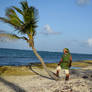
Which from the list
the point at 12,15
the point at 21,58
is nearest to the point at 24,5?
the point at 12,15

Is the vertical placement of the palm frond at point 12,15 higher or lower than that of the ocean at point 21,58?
higher

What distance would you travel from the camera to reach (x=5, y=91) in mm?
7039

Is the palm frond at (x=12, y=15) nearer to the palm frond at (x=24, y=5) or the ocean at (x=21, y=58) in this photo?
the palm frond at (x=24, y=5)

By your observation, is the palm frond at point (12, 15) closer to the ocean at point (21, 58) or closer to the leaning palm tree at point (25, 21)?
the leaning palm tree at point (25, 21)

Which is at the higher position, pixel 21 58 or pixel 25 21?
pixel 25 21

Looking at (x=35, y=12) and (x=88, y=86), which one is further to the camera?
(x=35, y=12)

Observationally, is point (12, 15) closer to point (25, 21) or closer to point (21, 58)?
point (25, 21)

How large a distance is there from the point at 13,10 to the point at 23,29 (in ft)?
4.58

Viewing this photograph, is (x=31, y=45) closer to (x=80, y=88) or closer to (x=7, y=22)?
(x=7, y=22)

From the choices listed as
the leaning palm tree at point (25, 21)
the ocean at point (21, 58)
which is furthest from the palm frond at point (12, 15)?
the ocean at point (21, 58)

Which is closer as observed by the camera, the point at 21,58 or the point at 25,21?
the point at 25,21

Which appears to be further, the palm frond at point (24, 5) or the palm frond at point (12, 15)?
the palm frond at point (24, 5)

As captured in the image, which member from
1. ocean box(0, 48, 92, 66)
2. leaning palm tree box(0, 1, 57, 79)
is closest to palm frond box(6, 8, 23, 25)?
leaning palm tree box(0, 1, 57, 79)

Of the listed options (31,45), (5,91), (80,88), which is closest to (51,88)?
(80,88)
